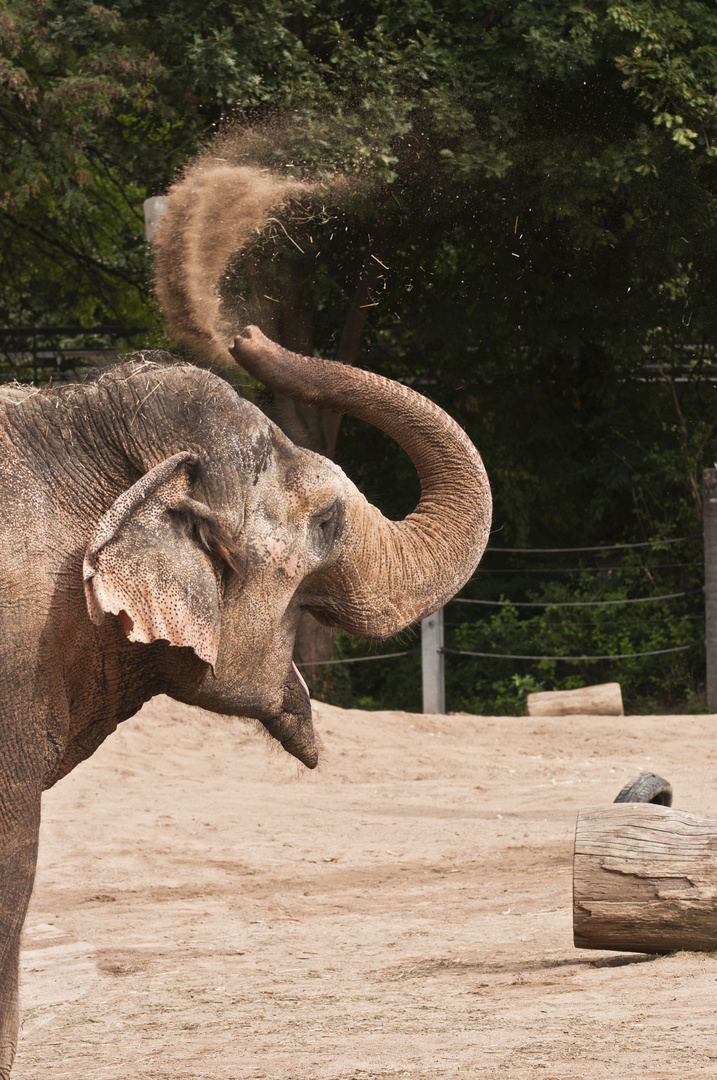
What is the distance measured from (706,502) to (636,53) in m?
3.66

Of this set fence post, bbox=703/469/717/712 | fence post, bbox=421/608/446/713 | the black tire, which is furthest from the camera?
fence post, bbox=421/608/446/713

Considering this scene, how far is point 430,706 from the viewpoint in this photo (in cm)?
1141

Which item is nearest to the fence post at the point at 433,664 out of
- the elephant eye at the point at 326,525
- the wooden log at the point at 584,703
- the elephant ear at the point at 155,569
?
the wooden log at the point at 584,703

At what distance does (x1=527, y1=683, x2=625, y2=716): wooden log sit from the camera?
432 inches

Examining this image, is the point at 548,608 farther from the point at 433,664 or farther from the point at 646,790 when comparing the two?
the point at 646,790

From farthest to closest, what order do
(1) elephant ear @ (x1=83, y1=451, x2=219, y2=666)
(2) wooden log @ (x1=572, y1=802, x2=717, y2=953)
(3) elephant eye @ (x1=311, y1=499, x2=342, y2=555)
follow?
(2) wooden log @ (x1=572, y1=802, x2=717, y2=953) < (3) elephant eye @ (x1=311, y1=499, x2=342, y2=555) < (1) elephant ear @ (x1=83, y1=451, x2=219, y2=666)

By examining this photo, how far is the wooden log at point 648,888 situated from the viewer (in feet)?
13.2

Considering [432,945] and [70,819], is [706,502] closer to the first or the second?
[70,819]

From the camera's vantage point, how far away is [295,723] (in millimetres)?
2871

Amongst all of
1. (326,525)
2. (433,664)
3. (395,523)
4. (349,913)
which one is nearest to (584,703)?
(433,664)

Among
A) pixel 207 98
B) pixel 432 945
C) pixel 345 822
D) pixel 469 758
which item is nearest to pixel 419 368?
pixel 207 98

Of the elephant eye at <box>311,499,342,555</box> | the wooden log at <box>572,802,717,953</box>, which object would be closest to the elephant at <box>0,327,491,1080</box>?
the elephant eye at <box>311,499,342,555</box>

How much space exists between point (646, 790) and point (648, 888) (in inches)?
42.4

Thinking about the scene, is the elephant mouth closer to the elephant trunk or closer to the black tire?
the elephant trunk
